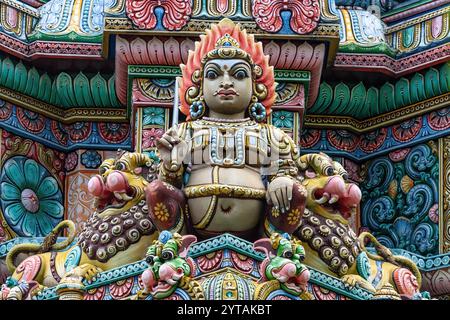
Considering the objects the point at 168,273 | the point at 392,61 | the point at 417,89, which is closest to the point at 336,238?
the point at 168,273

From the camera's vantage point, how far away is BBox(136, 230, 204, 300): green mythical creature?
1856cm

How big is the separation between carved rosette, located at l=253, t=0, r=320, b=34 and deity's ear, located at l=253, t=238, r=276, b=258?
10.1 ft

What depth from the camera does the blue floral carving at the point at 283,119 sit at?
21.8 meters

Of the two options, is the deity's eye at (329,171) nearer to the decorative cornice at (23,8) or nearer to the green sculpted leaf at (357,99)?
the green sculpted leaf at (357,99)

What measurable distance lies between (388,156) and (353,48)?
90 cm

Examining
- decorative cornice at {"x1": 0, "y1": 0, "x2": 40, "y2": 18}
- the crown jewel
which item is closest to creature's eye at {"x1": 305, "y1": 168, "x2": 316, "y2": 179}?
the crown jewel

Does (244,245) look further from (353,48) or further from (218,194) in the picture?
(353,48)

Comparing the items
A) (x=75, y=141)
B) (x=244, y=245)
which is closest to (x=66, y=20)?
(x=75, y=141)

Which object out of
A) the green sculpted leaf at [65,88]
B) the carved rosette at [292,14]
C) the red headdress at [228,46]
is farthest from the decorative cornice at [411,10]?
the red headdress at [228,46]

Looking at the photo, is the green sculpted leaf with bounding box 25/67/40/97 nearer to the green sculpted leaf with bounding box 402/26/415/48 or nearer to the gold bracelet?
the green sculpted leaf with bounding box 402/26/415/48

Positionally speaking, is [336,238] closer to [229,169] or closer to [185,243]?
[229,169]

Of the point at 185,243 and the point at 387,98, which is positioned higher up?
the point at 387,98

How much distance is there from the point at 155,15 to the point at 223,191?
110 inches

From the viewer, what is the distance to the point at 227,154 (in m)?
19.7
